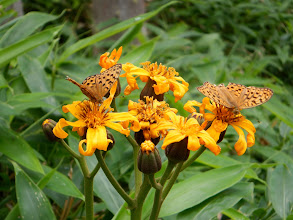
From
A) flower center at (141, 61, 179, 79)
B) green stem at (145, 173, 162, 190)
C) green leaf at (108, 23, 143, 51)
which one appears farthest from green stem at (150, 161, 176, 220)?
green leaf at (108, 23, 143, 51)

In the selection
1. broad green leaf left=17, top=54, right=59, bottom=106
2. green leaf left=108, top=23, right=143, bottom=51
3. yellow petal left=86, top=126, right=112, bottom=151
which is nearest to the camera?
yellow petal left=86, top=126, right=112, bottom=151

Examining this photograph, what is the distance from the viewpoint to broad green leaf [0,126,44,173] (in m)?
1.43

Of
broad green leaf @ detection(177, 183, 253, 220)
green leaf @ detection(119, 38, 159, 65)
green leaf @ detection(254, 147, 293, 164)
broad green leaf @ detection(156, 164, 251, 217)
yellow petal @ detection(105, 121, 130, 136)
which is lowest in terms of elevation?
green leaf @ detection(254, 147, 293, 164)

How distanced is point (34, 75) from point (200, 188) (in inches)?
41.3

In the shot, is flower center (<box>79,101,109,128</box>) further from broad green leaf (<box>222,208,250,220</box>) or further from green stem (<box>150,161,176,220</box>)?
broad green leaf (<box>222,208,250,220</box>)

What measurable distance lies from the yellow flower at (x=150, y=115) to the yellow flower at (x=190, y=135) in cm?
Result: 2

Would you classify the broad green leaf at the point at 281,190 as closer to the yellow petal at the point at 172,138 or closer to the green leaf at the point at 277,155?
the green leaf at the point at 277,155

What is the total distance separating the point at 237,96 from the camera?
1107 mm

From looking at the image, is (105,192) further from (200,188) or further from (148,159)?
(148,159)

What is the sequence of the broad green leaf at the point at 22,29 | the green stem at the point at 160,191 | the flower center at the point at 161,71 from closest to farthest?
the green stem at the point at 160,191 → the flower center at the point at 161,71 → the broad green leaf at the point at 22,29

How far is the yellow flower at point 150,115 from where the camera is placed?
1.05 meters

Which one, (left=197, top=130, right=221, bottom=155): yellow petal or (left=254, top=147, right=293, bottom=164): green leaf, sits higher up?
(left=197, top=130, right=221, bottom=155): yellow petal

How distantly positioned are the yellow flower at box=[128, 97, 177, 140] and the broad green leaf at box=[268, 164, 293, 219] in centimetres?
65

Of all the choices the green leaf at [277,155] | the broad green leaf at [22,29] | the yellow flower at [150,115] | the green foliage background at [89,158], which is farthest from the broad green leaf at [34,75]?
the green leaf at [277,155]
